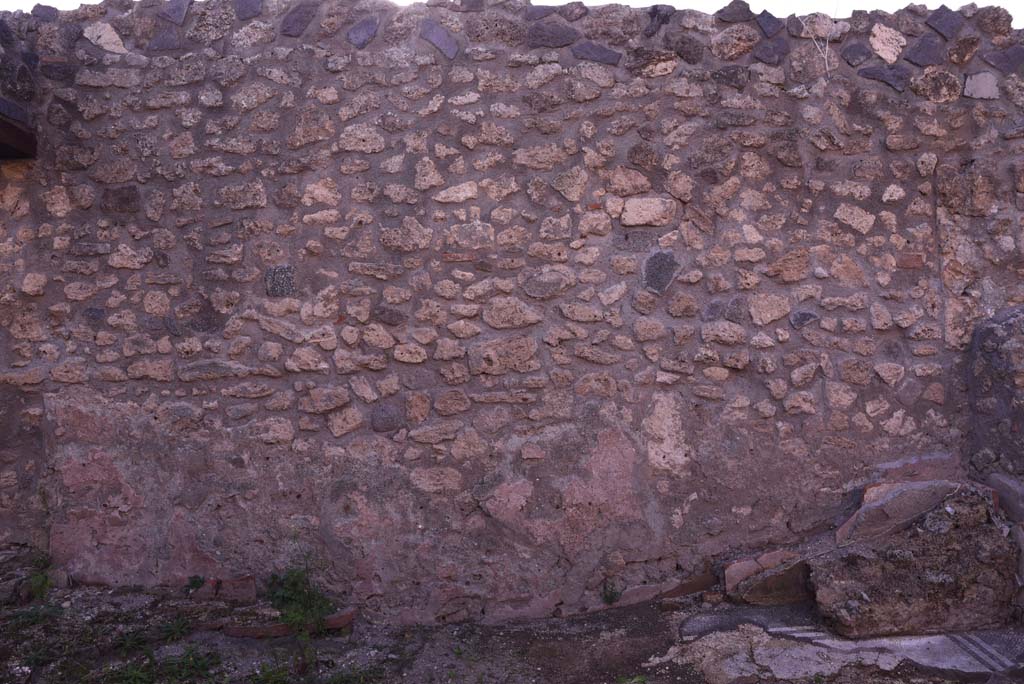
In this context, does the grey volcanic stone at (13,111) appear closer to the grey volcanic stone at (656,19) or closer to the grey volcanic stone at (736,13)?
the grey volcanic stone at (656,19)

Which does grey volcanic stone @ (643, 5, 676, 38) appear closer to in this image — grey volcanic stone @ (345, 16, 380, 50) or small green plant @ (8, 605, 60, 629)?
grey volcanic stone @ (345, 16, 380, 50)

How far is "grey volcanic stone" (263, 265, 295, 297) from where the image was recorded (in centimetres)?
394

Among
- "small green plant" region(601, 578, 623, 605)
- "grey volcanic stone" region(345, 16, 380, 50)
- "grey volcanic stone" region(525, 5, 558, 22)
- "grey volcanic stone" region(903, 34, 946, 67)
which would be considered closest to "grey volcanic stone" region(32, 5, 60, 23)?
"grey volcanic stone" region(345, 16, 380, 50)

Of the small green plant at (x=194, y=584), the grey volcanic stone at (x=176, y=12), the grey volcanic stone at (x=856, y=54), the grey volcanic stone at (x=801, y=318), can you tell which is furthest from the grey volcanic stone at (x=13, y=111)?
the grey volcanic stone at (x=856, y=54)

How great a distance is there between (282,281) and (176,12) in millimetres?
1308

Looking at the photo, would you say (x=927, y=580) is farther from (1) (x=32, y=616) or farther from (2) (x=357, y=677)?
(1) (x=32, y=616)

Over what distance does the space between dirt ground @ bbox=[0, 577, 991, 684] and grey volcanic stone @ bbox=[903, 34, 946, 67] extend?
254cm

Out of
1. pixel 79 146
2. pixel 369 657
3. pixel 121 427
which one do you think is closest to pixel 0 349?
pixel 121 427

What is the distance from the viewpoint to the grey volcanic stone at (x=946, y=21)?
13.1ft

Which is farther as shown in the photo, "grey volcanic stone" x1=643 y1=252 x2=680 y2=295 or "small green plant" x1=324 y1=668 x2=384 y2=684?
"grey volcanic stone" x1=643 y1=252 x2=680 y2=295

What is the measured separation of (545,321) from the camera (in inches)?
154

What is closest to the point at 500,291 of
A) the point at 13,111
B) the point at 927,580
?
the point at 927,580

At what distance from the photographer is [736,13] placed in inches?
158

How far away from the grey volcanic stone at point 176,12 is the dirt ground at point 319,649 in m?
2.53
